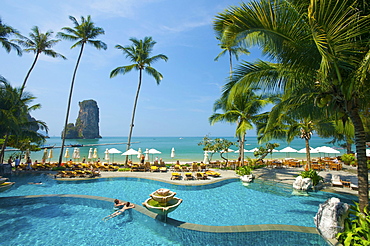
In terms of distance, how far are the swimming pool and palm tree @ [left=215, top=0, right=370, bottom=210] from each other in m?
3.45

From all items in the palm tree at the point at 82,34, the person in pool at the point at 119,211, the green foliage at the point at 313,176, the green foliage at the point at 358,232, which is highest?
the palm tree at the point at 82,34

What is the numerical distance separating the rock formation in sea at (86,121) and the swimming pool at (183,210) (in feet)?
389

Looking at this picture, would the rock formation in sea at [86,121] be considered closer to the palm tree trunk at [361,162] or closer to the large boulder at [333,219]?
the large boulder at [333,219]

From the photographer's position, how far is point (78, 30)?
55.7ft

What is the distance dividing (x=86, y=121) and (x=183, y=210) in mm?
126772

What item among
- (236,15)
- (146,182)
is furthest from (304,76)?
(146,182)

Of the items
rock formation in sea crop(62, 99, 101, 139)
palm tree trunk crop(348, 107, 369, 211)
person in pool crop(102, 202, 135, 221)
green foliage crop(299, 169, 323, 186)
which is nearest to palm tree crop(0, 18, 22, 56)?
person in pool crop(102, 202, 135, 221)

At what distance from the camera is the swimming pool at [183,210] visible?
5852 mm

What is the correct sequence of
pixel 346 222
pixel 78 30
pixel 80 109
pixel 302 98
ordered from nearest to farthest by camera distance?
pixel 346 222
pixel 302 98
pixel 78 30
pixel 80 109

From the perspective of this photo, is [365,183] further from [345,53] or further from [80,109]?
[80,109]

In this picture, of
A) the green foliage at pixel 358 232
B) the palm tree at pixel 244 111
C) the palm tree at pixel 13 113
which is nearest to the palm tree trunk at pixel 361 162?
the green foliage at pixel 358 232

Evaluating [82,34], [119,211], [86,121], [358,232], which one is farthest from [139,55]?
[86,121]

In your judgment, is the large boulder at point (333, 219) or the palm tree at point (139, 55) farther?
the palm tree at point (139, 55)

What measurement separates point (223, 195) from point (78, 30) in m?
18.0
